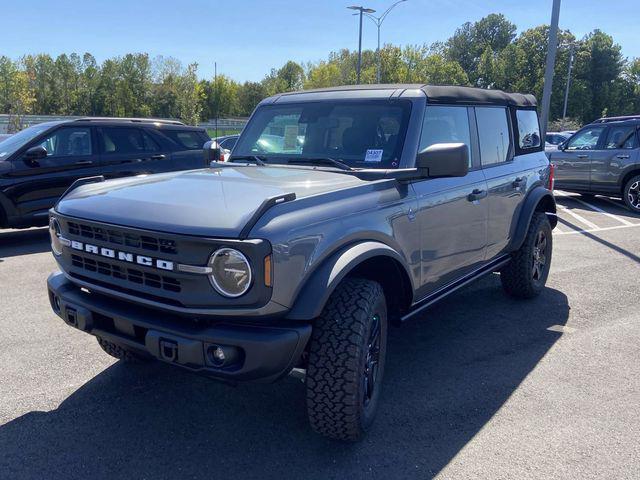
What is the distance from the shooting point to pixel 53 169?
26.9 feet

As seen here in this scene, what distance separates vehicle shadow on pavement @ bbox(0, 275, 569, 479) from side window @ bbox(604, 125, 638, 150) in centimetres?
940

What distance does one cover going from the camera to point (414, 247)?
11.6 feet

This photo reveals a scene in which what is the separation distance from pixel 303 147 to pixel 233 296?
5.80 feet

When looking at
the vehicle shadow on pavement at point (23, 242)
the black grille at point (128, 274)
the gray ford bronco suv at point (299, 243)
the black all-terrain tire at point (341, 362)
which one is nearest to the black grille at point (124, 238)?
the gray ford bronco suv at point (299, 243)

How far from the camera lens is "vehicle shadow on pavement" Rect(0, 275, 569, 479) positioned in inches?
112

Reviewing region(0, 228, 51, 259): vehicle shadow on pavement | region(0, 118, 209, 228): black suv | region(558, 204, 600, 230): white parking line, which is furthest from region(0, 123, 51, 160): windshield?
region(558, 204, 600, 230): white parking line

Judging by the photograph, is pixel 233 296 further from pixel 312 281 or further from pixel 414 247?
pixel 414 247

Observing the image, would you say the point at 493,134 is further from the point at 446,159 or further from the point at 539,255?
the point at 446,159

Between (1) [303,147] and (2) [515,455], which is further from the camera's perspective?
(1) [303,147]

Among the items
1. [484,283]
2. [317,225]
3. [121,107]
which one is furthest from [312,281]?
[121,107]

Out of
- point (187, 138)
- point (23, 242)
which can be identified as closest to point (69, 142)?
point (23, 242)

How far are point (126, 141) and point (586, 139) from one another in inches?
405

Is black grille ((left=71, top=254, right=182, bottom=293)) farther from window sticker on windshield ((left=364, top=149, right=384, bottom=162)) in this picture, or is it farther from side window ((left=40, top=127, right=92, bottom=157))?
side window ((left=40, top=127, right=92, bottom=157))

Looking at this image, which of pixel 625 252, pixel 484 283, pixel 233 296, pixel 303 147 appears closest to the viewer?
pixel 233 296
